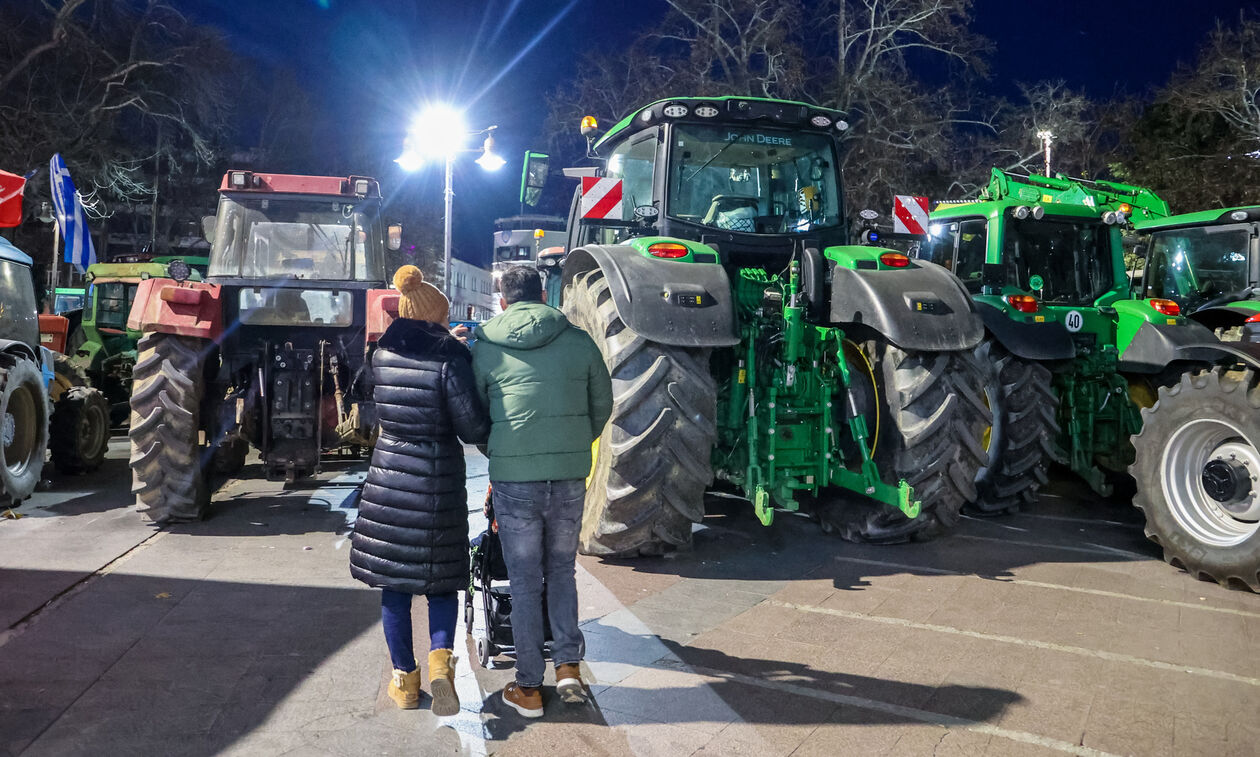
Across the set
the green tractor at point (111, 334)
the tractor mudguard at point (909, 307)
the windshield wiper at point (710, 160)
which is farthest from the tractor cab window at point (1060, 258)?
the green tractor at point (111, 334)

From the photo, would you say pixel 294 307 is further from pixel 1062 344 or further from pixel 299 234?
pixel 1062 344

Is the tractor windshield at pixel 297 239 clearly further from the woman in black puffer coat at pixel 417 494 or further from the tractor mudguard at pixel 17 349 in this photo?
the woman in black puffer coat at pixel 417 494

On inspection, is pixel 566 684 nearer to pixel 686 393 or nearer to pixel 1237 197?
pixel 686 393

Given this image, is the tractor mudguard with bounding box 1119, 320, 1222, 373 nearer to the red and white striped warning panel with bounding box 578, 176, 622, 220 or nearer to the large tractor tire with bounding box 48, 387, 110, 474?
the red and white striped warning panel with bounding box 578, 176, 622, 220

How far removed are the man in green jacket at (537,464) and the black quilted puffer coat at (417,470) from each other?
13 centimetres

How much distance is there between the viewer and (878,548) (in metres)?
6.27

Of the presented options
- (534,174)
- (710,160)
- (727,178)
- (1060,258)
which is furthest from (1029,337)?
(534,174)

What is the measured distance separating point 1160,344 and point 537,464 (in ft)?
20.1

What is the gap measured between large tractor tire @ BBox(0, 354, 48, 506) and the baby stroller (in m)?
4.77

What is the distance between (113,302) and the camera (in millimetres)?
13305

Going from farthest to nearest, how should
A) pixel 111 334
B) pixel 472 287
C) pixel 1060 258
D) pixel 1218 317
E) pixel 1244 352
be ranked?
1. pixel 472 287
2. pixel 111 334
3. pixel 1218 317
4. pixel 1060 258
5. pixel 1244 352

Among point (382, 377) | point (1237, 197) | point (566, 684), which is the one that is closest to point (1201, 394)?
point (566, 684)

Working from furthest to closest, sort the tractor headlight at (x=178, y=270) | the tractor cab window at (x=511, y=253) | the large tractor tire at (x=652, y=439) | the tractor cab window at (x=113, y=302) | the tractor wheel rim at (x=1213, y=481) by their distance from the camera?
the tractor cab window at (x=511, y=253) < the tractor cab window at (x=113, y=302) < the tractor headlight at (x=178, y=270) < the tractor wheel rim at (x=1213, y=481) < the large tractor tire at (x=652, y=439)

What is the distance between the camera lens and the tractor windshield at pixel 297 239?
309 inches
